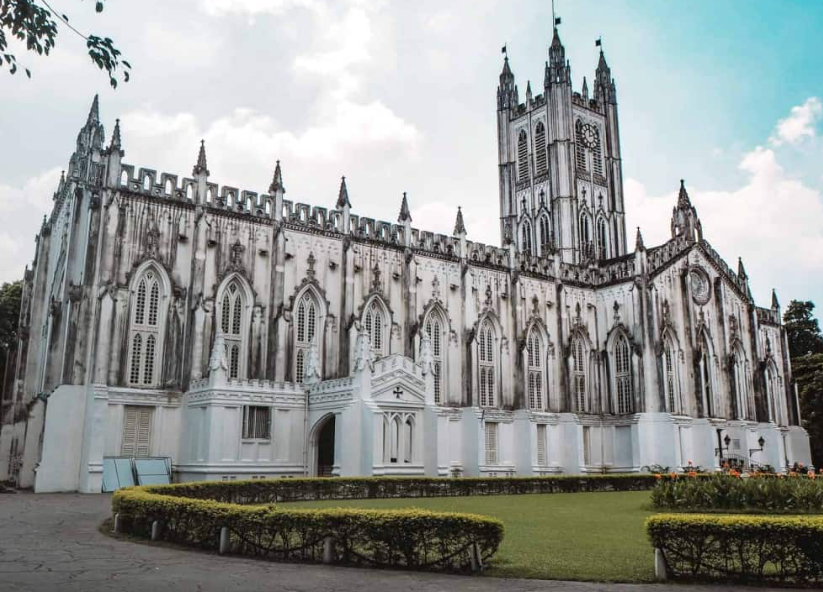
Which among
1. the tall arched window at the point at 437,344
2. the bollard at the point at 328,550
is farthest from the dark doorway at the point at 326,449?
the bollard at the point at 328,550

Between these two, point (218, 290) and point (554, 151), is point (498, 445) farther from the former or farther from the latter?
point (554, 151)

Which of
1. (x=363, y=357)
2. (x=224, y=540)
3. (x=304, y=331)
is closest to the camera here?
(x=224, y=540)

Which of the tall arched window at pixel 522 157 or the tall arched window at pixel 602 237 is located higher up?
the tall arched window at pixel 522 157

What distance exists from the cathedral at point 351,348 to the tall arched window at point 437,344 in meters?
0.23

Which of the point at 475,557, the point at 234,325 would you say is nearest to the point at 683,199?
the point at 234,325

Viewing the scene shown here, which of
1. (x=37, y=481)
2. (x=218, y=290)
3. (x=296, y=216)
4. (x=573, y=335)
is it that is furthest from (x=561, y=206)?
(x=37, y=481)

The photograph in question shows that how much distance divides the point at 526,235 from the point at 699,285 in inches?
874

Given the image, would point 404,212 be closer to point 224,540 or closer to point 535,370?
point 535,370

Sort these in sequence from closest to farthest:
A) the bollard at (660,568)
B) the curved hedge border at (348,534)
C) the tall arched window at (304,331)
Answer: the bollard at (660,568)
the curved hedge border at (348,534)
the tall arched window at (304,331)

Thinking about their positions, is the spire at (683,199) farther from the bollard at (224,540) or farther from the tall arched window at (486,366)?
the bollard at (224,540)

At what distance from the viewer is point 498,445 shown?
4322cm

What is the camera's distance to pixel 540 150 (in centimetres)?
7256

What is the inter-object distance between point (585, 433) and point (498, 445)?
7229 mm

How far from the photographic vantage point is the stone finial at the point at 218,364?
32.2 metres
